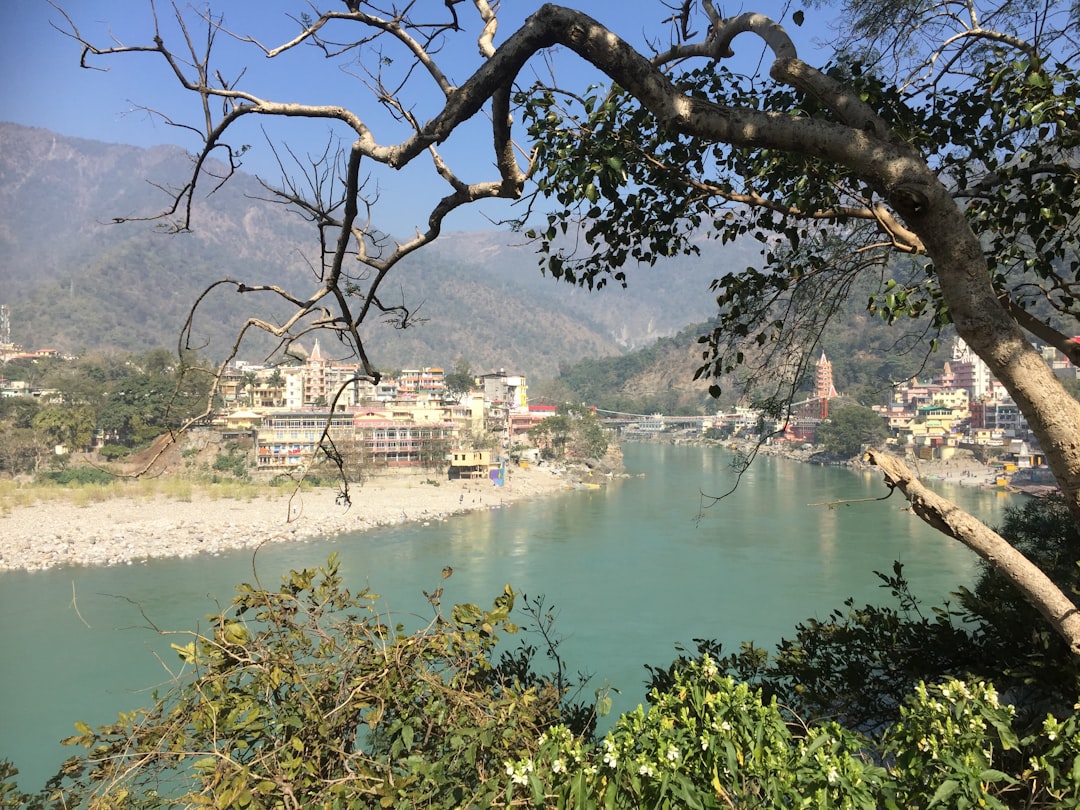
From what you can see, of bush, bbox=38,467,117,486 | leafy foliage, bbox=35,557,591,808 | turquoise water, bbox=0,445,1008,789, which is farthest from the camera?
bush, bbox=38,467,117,486

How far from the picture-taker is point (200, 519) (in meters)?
15.9

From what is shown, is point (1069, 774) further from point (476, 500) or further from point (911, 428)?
point (911, 428)

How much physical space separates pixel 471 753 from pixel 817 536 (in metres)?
13.4

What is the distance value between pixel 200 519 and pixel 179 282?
250 feet

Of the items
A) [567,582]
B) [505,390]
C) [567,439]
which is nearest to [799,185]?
[567,582]

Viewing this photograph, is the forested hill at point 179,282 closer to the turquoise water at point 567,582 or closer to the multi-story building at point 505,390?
the multi-story building at point 505,390

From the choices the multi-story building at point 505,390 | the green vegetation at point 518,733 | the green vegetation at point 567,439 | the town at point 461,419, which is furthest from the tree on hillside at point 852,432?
the green vegetation at point 518,733

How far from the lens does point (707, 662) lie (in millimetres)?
1127

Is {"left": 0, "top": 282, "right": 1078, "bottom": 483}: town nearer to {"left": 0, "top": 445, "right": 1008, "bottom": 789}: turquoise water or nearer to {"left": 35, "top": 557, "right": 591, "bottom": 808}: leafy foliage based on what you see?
{"left": 0, "top": 445, "right": 1008, "bottom": 789}: turquoise water

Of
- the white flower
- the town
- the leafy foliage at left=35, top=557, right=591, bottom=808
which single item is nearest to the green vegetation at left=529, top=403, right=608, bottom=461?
the town

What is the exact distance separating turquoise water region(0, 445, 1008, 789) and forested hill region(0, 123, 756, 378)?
40639mm

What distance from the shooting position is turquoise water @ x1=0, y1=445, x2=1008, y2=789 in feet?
24.0

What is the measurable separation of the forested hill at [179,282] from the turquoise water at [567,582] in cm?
4064

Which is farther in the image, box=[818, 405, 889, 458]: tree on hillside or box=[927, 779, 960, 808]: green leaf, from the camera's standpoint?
→ box=[818, 405, 889, 458]: tree on hillside
